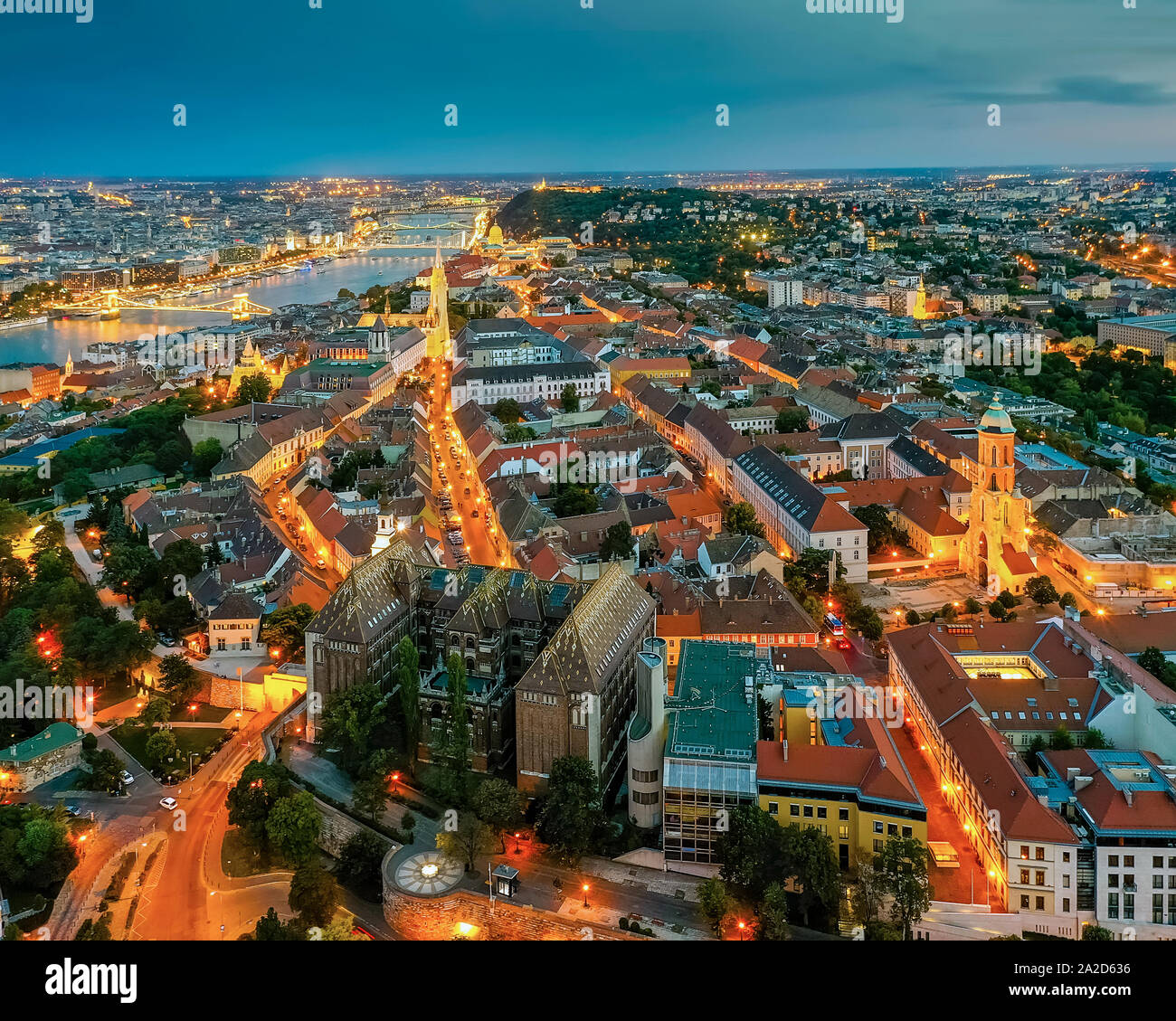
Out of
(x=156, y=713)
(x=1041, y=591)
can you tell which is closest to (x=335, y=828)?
(x=156, y=713)

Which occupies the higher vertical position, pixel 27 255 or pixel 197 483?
pixel 27 255

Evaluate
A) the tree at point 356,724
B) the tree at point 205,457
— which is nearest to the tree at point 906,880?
the tree at point 356,724

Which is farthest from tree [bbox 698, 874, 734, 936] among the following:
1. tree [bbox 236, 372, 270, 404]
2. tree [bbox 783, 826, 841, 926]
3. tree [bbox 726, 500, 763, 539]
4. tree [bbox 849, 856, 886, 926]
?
tree [bbox 236, 372, 270, 404]

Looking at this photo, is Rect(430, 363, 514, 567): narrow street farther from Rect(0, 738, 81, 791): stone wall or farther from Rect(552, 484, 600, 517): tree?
Rect(0, 738, 81, 791): stone wall

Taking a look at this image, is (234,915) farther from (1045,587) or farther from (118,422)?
(118,422)

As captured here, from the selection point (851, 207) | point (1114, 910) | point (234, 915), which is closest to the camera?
point (1114, 910)
